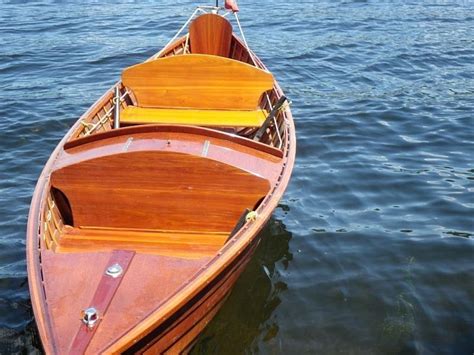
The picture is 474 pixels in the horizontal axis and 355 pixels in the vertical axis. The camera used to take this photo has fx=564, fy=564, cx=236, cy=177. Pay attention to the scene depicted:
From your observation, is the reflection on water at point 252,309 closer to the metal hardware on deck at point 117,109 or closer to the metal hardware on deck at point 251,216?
the metal hardware on deck at point 251,216

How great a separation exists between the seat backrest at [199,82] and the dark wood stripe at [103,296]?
4.17 meters

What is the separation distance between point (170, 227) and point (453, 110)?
7.82m

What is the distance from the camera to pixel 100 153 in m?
5.87

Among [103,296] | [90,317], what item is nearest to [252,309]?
[103,296]

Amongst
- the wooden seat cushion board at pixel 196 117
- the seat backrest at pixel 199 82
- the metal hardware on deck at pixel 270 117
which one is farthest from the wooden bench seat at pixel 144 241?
the seat backrest at pixel 199 82

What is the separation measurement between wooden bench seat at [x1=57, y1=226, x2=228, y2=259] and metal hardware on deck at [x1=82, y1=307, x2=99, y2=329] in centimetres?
164

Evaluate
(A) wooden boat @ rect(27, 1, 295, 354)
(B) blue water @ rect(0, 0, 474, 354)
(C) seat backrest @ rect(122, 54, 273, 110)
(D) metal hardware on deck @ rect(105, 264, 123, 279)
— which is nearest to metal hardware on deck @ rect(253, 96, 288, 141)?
(A) wooden boat @ rect(27, 1, 295, 354)

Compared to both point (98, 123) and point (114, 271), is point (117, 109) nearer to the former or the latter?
point (98, 123)

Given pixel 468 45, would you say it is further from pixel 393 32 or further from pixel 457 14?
pixel 457 14

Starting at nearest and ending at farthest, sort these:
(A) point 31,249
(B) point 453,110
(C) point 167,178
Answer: (A) point 31,249 → (C) point 167,178 → (B) point 453,110

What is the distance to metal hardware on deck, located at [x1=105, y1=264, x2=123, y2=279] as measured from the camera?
4422mm

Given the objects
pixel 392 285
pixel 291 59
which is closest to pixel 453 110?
pixel 291 59

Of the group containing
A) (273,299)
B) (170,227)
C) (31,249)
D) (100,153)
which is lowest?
(273,299)

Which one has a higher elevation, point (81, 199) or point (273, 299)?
point (81, 199)
